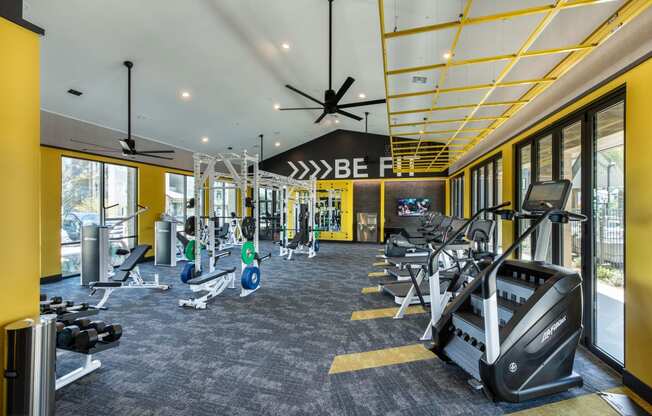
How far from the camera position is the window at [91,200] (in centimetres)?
611

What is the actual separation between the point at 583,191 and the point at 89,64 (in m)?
6.70

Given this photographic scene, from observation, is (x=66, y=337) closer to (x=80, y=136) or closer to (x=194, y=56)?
(x=194, y=56)

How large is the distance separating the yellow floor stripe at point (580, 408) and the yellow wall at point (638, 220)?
1.06ft

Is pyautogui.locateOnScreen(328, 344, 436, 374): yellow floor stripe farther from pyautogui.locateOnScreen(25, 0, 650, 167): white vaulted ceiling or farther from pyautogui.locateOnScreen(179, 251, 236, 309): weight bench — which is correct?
pyautogui.locateOnScreen(25, 0, 650, 167): white vaulted ceiling

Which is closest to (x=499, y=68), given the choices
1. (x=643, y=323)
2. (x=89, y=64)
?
(x=643, y=323)

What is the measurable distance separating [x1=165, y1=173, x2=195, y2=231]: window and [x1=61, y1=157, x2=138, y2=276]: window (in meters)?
1.11

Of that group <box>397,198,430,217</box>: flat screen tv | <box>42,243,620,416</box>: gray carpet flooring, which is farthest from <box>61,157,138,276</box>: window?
<box>397,198,430,217</box>: flat screen tv

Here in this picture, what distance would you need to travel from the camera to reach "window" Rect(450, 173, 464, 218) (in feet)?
29.2

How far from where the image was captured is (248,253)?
488 cm

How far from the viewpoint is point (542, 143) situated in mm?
4066

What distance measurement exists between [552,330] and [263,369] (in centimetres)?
219

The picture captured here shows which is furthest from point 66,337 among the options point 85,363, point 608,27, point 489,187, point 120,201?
point 489,187

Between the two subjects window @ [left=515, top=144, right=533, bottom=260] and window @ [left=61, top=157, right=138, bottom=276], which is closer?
window @ [left=515, top=144, right=533, bottom=260]

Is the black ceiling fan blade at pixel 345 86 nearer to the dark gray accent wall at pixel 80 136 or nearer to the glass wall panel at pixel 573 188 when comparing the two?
the glass wall panel at pixel 573 188
